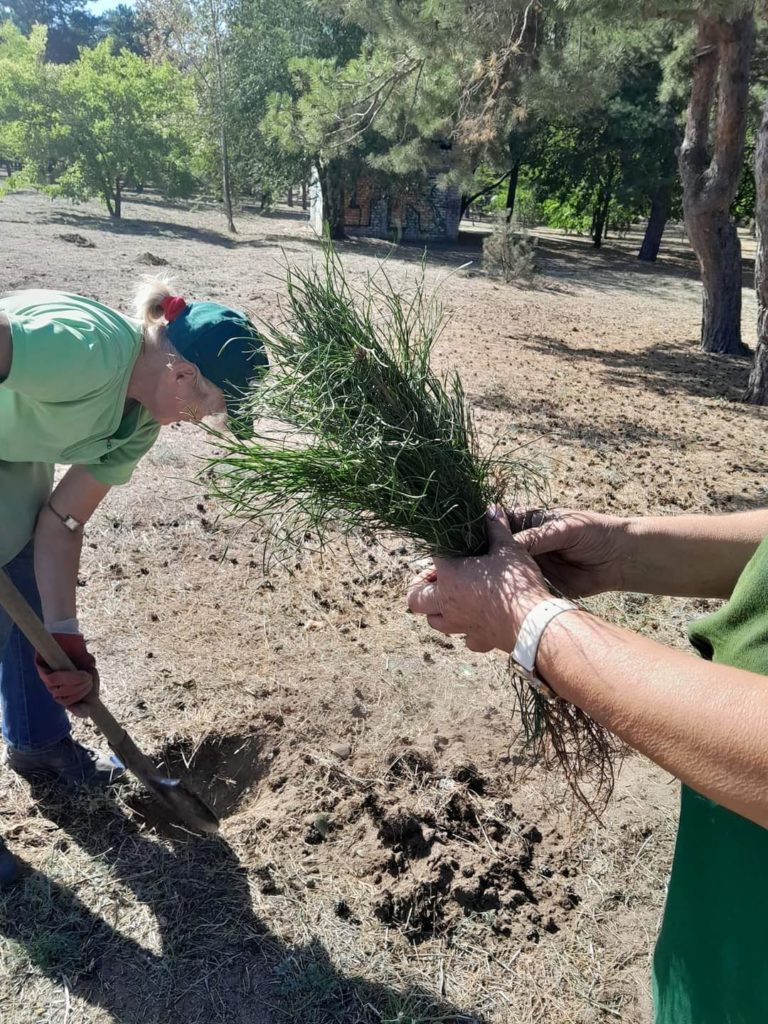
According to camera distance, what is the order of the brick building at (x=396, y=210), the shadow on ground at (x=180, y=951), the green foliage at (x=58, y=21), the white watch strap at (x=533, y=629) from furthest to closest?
the green foliage at (x=58, y=21) < the brick building at (x=396, y=210) < the shadow on ground at (x=180, y=951) < the white watch strap at (x=533, y=629)

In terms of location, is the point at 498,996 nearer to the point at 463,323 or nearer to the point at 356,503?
the point at 356,503

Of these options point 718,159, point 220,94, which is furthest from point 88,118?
point 718,159

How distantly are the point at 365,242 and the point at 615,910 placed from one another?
19.4m

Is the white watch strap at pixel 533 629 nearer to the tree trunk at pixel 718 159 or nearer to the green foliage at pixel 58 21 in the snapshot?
the tree trunk at pixel 718 159

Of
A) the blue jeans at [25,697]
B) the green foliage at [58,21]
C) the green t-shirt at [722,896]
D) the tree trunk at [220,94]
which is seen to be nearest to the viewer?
the green t-shirt at [722,896]

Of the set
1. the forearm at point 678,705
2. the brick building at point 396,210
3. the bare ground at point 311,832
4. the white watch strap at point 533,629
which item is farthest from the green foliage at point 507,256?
the forearm at point 678,705

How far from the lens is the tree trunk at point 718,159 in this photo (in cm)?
739

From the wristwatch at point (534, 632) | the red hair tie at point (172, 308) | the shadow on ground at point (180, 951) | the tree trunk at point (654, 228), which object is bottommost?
the shadow on ground at point (180, 951)

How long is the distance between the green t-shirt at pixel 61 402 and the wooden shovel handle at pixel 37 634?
0.25 metres

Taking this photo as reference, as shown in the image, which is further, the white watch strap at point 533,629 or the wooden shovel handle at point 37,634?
the wooden shovel handle at point 37,634

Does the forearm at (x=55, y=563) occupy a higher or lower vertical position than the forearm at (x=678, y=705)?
lower

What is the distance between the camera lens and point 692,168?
8250mm

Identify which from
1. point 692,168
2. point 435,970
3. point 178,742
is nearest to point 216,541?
point 178,742

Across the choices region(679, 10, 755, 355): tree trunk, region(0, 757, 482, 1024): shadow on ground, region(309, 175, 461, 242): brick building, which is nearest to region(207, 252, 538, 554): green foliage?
region(0, 757, 482, 1024): shadow on ground
